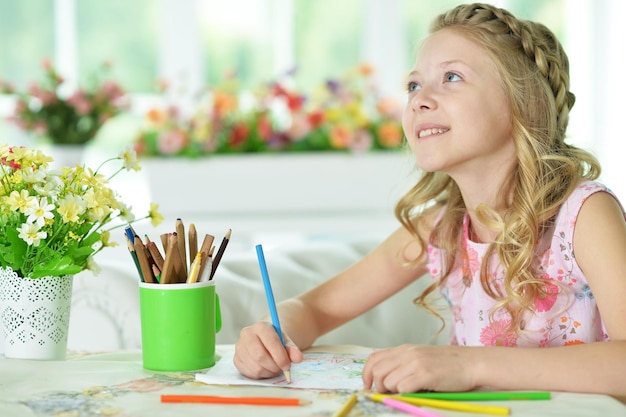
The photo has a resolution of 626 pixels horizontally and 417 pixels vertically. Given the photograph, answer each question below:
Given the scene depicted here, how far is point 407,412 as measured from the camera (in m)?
0.98

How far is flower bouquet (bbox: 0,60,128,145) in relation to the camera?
3.46 metres

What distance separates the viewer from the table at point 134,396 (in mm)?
990

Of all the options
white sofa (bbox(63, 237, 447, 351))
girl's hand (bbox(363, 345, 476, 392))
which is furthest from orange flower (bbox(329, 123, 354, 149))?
girl's hand (bbox(363, 345, 476, 392))

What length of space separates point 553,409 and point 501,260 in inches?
18.5

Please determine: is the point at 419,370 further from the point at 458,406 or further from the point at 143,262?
the point at 143,262

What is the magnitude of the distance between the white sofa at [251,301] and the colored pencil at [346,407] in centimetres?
70

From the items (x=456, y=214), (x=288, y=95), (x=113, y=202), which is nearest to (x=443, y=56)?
(x=456, y=214)

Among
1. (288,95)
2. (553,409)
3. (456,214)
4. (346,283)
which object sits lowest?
(553,409)

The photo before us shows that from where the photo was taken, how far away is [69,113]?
351cm

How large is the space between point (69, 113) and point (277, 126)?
31.6 inches

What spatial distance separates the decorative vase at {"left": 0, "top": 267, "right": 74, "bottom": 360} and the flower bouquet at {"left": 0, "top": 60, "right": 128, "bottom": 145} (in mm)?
2290

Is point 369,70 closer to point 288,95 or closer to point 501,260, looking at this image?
point 288,95

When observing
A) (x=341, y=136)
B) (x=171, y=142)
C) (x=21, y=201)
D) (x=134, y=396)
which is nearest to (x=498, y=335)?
(x=134, y=396)

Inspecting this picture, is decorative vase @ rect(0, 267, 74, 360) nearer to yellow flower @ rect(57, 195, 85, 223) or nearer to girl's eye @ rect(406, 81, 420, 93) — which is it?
yellow flower @ rect(57, 195, 85, 223)
